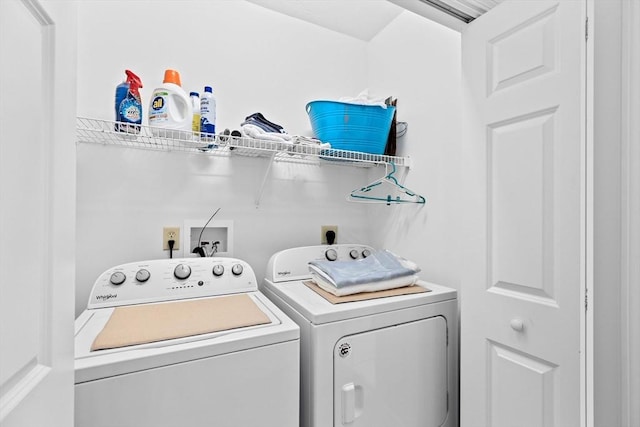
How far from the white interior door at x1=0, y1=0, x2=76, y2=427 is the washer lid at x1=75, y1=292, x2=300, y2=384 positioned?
19cm

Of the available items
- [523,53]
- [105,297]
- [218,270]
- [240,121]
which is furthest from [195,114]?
[523,53]

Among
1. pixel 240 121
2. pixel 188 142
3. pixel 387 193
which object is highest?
pixel 240 121

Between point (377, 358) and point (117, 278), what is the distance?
116 cm

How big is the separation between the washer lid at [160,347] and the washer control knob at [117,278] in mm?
157

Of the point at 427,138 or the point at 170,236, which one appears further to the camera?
the point at 427,138

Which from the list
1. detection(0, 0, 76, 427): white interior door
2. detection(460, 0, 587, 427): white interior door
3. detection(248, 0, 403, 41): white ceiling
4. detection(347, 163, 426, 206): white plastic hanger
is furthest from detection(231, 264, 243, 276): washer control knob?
detection(248, 0, 403, 41): white ceiling

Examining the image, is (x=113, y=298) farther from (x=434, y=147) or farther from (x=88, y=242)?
(x=434, y=147)

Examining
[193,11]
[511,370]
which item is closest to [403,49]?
[193,11]

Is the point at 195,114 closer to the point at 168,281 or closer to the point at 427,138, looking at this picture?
the point at 168,281

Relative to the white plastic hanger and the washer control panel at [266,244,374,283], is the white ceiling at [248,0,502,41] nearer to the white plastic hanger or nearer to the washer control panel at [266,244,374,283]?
the white plastic hanger

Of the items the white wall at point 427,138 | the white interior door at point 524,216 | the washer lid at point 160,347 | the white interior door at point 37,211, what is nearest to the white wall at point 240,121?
the white wall at point 427,138

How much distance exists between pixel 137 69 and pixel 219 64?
0.43 m

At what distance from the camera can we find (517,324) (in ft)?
3.42

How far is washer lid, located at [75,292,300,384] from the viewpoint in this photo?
2.68ft
